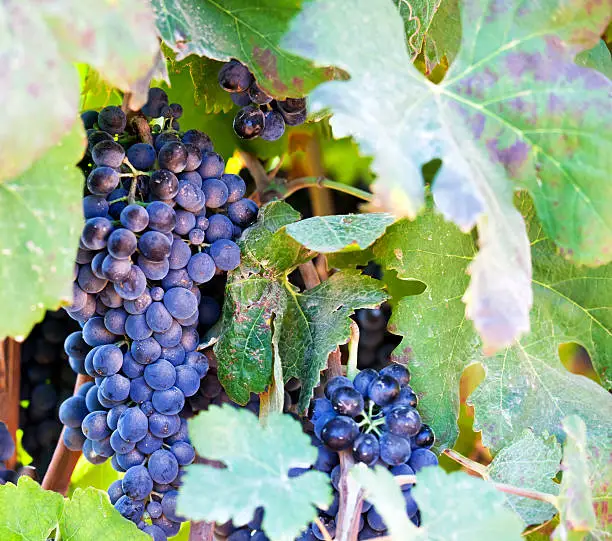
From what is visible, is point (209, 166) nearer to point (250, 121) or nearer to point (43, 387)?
point (250, 121)

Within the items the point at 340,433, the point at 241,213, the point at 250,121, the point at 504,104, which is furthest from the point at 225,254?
the point at 504,104

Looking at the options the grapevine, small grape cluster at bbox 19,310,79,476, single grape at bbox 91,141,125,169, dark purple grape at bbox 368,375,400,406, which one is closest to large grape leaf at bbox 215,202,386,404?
the grapevine

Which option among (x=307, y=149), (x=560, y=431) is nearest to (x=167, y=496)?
(x=560, y=431)

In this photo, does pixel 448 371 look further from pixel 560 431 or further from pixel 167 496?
pixel 167 496

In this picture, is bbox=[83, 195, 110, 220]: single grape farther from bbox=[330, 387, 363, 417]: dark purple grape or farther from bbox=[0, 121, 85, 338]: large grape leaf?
bbox=[330, 387, 363, 417]: dark purple grape

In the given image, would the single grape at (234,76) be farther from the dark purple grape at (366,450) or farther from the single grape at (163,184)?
the dark purple grape at (366,450)

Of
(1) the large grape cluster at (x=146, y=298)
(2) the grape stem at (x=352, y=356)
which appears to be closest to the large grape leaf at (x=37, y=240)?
(1) the large grape cluster at (x=146, y=298)

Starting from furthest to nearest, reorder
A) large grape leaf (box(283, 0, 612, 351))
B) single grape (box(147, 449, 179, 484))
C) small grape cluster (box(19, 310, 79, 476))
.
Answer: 1. small grape cluster (box(19, 310, 79, 476))
2. single grape (box(147, 449, 179, 484))
3. large grape leaf (box(283, 0, 612, 351))
